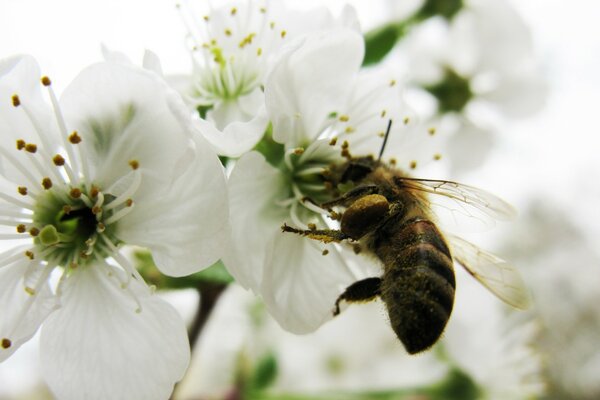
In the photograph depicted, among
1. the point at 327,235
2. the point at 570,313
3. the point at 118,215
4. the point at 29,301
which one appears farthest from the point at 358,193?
the point at 570,313

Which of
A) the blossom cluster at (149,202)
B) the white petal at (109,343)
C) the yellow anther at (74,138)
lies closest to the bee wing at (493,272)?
the blossom cluster at (149,202)

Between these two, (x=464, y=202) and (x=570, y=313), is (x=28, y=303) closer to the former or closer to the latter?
(x=464, y=202)

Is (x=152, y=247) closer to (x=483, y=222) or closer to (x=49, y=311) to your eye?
(x=49, y=311)

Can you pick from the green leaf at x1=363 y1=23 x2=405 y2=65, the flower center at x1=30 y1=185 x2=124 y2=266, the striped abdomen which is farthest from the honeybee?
the green leaf at x1=363 y1=23 x2=405 y2=65

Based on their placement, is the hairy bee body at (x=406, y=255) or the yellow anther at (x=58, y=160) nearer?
the hairy bee body at (x=406, y=255)

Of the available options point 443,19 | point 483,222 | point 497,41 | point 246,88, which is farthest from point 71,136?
point 497,41

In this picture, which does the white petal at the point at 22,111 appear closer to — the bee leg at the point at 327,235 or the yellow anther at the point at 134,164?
the yellow anther at the point at 134,164
